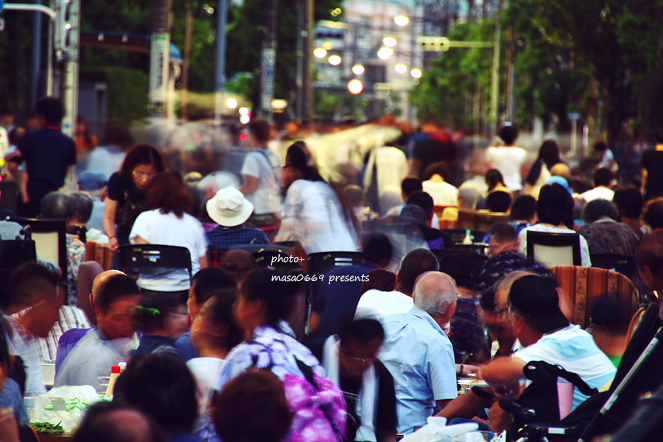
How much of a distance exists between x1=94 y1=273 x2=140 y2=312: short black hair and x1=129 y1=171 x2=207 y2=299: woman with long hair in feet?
6.75

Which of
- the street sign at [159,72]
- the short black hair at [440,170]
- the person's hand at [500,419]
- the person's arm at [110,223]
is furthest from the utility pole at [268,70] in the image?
the person's hand at [500,419]

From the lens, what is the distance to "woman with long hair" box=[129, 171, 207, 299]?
22.9 feet

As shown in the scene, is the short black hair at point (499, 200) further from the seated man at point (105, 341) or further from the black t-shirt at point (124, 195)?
the seated man at point (105, 341)

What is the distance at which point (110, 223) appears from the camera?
777cm

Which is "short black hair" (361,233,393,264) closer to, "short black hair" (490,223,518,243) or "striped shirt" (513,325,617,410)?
"short black hair" (490,223,518,243)

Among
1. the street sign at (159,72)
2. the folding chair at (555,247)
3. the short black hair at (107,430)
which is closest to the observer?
the short black hair at (107,430)

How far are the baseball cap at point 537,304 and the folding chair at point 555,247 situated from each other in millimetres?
3539

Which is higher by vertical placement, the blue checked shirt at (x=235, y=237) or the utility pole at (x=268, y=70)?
the utility pole at (x=268, y=70)

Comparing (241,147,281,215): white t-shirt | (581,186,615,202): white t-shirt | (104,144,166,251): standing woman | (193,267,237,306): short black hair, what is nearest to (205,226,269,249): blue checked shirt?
(104,144,166,251): standing woman

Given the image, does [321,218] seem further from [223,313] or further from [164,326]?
[223,313]

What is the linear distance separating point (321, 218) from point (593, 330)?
130 inches

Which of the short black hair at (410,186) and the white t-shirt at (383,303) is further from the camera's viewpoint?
the short black hair at (410,186)

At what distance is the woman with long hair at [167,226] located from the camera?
6.97 meters

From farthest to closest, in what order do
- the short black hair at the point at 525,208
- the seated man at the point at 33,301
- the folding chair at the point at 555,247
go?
the short black hair at the point at 525,208
the folding chair at the point at 555,247
the seated man at the point at 33,301
